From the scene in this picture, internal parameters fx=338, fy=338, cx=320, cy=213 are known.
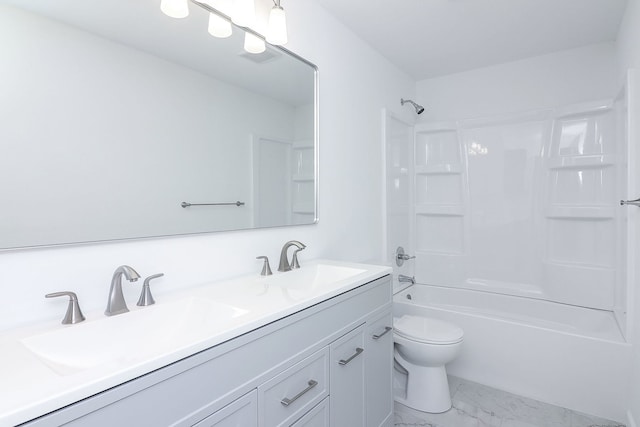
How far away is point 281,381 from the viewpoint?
1.03 metres

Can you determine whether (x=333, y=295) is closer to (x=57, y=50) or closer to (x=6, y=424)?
(x=6, y=424)

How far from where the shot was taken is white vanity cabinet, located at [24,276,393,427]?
0.69 m

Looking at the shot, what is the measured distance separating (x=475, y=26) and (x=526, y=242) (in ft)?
5.80

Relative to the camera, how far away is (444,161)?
3.22m

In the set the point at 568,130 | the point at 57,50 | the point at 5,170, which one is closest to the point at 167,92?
the point at 57,50

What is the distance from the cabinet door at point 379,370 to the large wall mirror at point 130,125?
0.69 metres

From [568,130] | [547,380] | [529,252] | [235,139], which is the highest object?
[568,130]

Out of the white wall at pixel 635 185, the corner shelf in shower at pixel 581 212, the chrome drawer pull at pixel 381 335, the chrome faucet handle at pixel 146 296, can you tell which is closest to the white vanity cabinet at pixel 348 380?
the chrome drawer pull at pixel 381 335

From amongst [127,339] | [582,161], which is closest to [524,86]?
[582,161]

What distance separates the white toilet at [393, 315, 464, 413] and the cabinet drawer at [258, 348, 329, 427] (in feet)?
3.29

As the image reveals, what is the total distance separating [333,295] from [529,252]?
7.68 feet

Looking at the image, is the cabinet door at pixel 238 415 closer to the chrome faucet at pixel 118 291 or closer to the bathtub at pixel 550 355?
the chrome faucet at pixel 118 291

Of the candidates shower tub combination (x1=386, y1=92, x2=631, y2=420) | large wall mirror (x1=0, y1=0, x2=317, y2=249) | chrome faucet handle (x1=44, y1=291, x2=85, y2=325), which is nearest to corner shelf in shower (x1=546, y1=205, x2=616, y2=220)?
shower tub combination (x1=386, y1=92, x2=631, y2=420)

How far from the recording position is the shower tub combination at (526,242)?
2.10m
